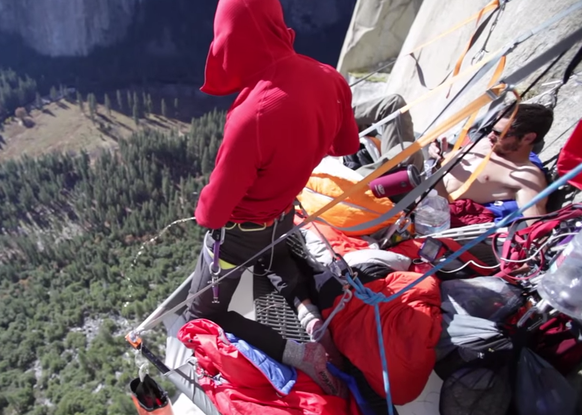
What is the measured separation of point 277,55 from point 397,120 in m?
1.88

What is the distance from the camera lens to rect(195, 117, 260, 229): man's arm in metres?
1.48

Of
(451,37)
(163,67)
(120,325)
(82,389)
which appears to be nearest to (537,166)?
(451,37)

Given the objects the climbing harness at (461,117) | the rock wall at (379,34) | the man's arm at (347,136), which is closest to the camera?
the climbing harness at (461,117)

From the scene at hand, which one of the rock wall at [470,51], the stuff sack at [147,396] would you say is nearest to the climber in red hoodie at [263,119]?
the stuff sack at [147,396]

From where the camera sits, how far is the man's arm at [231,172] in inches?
58.3

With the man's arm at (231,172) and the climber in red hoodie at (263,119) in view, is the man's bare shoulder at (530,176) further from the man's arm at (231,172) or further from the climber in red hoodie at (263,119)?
the man's arm at (231,172)

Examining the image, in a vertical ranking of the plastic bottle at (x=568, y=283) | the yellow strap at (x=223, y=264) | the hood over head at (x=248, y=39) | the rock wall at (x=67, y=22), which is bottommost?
the rock wall at (x=67, y=22)

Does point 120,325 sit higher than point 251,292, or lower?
lower

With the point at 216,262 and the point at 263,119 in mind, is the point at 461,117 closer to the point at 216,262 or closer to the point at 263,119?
the point at 263,119

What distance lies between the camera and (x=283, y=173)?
1.67 m

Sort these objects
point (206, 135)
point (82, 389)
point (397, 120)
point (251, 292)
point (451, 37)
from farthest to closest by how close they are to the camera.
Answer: point (206, 135) → point (82, 389) → point (451, 37) → point (397, 120) → point (251, 292)

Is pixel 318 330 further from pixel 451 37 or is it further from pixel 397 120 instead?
pixel 451 37

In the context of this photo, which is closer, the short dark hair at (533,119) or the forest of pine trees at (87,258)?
the short dark hair at (533,119)

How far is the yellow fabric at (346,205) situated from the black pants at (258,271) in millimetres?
392
